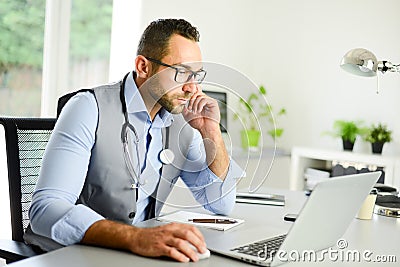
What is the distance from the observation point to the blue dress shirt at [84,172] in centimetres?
154

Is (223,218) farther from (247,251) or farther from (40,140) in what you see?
A: (40,140)

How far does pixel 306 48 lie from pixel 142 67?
9.75ft

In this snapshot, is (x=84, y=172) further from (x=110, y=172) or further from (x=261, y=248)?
(x=261, y=248)

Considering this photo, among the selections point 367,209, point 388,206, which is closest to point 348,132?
point 388,206

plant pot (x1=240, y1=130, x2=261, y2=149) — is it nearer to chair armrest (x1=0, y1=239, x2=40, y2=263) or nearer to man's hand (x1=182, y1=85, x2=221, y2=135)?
man's hand (x1=182, y1=85, x2=221, y2=135)

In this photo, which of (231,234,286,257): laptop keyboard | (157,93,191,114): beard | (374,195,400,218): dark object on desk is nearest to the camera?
(231,234,286,257): laptop keyboard

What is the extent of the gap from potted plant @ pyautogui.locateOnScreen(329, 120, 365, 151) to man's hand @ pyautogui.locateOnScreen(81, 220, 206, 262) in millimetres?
3072

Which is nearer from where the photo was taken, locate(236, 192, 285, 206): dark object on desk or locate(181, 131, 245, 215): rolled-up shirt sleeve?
locate(181, 131, 245, 215): rolled-up shirt sleeve

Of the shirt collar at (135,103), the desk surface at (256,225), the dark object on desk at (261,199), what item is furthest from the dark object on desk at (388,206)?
the shirt collar at (135,103)

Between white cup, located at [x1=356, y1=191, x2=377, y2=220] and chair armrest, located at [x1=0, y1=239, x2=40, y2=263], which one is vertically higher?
white cup, located at [x1=356, y1=191, x2=377, y2=220]

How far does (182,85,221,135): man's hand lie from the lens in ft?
6.09

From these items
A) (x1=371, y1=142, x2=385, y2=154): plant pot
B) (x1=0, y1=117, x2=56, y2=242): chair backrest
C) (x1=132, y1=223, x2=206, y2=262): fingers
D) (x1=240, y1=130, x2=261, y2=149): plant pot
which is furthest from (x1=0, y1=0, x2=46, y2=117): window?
(x1=132, y1=223, x2=206, y2=262): fingers

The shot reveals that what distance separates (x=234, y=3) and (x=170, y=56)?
10.1 feet

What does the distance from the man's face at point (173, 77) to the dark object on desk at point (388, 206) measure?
2.54ft
